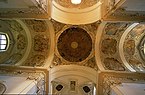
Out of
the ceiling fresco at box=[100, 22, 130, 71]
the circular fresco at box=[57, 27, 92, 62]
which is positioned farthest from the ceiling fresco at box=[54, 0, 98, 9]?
the ceiling fresco at box=[100, 22, 130, 71]

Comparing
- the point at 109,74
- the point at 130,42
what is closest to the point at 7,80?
the point at 109,74

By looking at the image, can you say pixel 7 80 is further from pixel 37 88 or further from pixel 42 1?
pixel 42 1

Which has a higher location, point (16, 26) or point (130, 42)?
point (16, 26)

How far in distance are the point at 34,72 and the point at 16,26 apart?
316 cm

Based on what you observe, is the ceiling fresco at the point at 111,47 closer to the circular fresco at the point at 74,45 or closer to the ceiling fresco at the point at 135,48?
the ceiling fresco at the point at 135,48

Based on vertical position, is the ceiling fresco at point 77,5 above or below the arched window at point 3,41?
above

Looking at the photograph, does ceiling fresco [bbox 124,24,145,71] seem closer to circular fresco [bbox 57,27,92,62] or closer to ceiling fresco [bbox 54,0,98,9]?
circular fresco [bbox 57,27,92,62]

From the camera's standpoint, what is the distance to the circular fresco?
1567 centimetres

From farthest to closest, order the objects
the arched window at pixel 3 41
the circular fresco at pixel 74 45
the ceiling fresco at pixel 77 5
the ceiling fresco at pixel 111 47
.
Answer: the arched window at pixel 3 41 < the circular fresco at pixel 74 45 < the ceiling fresco at pixel 77 5 < the ceiling fresco at pixel 111 47

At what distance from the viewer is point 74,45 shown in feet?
52.5

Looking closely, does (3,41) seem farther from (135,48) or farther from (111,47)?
(135,48)

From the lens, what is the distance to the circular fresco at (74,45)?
51.4 feet

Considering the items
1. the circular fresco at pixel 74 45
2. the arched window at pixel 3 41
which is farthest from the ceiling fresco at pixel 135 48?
the arched window at pixel 3 41

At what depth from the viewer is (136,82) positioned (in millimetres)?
12836
